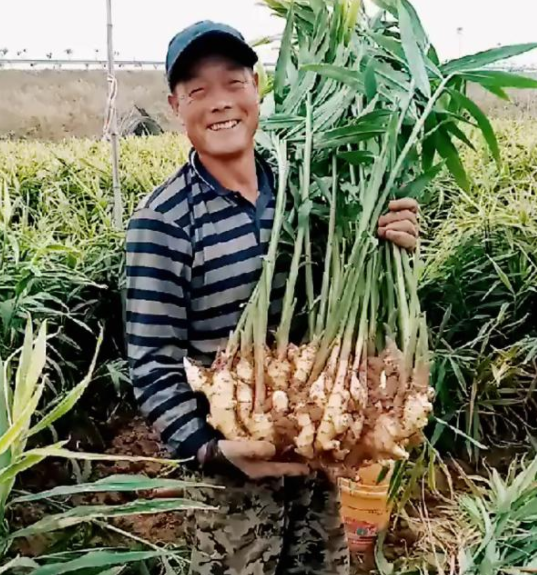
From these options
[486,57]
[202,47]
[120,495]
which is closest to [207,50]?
[202,47]

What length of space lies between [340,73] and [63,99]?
323 cm

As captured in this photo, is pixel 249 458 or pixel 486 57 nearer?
pixel 249 458

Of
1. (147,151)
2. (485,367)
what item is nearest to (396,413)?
(485,367)

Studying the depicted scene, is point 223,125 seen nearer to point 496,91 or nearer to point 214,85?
point 214,85

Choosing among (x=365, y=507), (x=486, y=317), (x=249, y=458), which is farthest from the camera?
(x=486, y=317)

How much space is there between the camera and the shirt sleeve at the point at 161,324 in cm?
102

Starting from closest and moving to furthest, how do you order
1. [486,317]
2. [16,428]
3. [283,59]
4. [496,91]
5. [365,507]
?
[16,428] < [496,91] < [283,59] < [365,507] < [486,317]

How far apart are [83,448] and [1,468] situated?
140 cm

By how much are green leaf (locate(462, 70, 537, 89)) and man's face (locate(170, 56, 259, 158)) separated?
1.01ft

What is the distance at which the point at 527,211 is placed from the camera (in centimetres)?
222

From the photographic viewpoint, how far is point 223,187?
1.07 m

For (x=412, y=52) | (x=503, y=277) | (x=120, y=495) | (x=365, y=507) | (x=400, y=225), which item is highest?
(x=412, y=52)

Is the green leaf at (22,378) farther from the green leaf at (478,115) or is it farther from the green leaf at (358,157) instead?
the green leaf at (478,115)

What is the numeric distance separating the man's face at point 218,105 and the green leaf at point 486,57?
30cm
